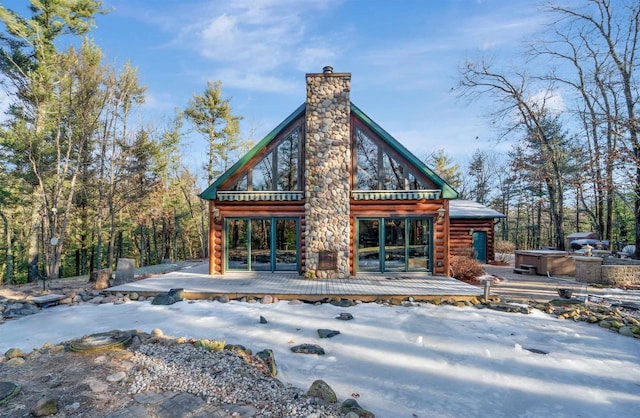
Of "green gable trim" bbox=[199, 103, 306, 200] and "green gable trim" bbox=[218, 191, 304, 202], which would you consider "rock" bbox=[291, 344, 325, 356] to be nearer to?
"green gable trim" bbox=[218, 191, 304, 202]

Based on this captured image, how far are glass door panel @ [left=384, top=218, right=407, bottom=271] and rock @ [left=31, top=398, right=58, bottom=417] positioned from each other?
9.28m

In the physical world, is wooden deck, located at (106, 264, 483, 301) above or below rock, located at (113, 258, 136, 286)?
below

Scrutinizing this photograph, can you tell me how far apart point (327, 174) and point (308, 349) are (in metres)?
6.70

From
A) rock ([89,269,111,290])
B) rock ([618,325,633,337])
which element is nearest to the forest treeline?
rock ([89,269,111,290])

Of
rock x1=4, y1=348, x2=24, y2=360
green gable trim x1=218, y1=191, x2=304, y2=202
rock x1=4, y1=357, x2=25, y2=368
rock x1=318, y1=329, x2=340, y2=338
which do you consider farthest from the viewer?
green gable trim x1=218, y1=191, x2=304, y2=202

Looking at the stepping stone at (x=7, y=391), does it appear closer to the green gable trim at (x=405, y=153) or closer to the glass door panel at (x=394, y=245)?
the glass door panel at (x=394, y=245)

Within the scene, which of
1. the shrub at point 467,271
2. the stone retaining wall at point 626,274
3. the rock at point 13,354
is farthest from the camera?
the shrub at point 467,271

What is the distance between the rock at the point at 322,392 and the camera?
10.9 ft

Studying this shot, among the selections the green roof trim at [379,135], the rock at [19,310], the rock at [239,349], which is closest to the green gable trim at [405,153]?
the green roof trim at [379,135]

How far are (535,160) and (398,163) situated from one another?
13.1 metres

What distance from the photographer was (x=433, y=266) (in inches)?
420

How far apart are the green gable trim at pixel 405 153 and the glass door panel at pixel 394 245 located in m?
1.79

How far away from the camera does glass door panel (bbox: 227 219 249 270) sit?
428 inches

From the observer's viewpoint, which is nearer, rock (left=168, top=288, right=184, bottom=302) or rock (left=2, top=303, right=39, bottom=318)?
rock (left=2, top=303, right=39, bottom=318)
